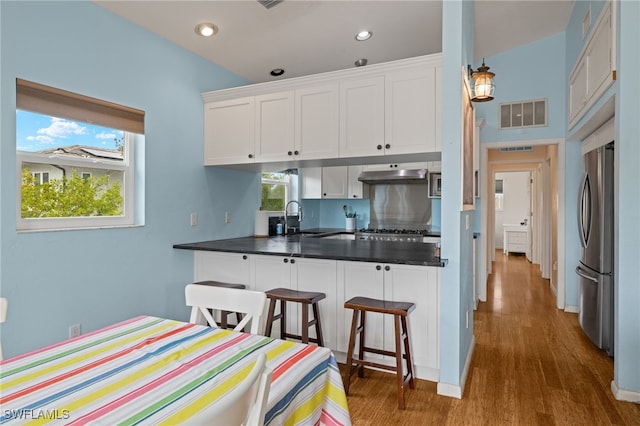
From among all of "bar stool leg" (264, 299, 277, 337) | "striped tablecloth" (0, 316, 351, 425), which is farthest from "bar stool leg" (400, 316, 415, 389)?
"striped tablecloth" (0, 316, 351, 425)

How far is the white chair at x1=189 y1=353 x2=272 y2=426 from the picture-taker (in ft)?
2.37

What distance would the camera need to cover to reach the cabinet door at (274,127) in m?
3.26

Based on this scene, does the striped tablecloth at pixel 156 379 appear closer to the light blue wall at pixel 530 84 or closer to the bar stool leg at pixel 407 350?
the bar stool leg at pixel 407 350

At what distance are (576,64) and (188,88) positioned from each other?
13.1 ft

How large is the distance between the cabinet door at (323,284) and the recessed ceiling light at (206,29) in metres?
2.03

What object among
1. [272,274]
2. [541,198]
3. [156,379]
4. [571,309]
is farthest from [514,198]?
[156,379]

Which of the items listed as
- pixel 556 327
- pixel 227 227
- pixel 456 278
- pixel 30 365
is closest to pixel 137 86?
pixel 227 227

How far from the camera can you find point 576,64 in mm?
3922

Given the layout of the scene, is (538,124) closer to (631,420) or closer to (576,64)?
(576,64)

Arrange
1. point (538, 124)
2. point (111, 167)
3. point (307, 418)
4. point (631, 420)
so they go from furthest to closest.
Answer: point (538, 124) < point (111, 167) < point (631, 420) < point (307, 418)

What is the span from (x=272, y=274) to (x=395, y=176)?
8.40ft

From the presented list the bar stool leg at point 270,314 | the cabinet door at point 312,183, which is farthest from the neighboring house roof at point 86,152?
the cabinet door at point 312,183

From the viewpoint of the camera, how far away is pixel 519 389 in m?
2.49

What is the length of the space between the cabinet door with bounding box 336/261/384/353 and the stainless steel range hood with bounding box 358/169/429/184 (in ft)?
8.10
